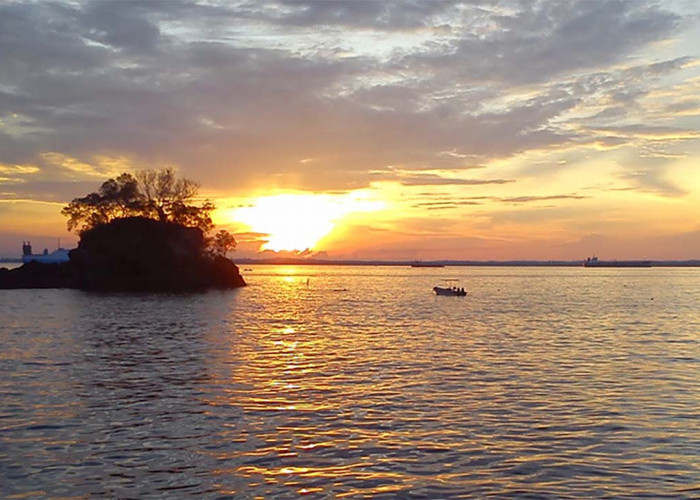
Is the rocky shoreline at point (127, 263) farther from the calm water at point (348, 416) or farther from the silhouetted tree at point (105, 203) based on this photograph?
the calm water at point (348, 416)

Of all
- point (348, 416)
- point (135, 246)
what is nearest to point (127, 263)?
point (135, 246)

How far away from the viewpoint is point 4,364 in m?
36.9

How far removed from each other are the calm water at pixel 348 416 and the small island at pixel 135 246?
266 ft

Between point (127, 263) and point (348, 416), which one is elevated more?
point (127, 263)

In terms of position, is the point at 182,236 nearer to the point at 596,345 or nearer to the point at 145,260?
the point at 145,260

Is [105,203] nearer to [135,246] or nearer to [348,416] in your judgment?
[135,246]

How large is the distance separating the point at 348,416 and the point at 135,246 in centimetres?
11455

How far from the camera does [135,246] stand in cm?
13088

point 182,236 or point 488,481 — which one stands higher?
point 182,236

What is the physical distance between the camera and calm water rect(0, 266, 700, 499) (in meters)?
17.8

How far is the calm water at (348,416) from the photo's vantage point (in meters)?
17.8

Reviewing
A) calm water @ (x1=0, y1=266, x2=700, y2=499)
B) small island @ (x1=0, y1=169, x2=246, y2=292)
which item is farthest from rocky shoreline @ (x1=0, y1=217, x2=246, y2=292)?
calm water @ (x1=0, y1=266, x2=700, y2=499)

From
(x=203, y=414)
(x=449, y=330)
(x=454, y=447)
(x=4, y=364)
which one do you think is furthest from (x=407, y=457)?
(x=449, y=330)

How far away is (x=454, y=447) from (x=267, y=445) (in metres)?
6.02
